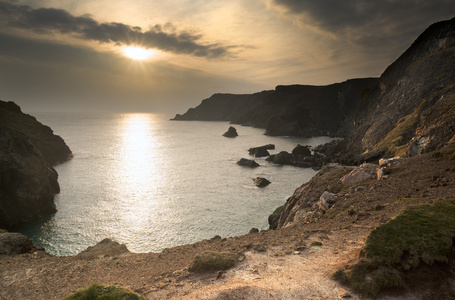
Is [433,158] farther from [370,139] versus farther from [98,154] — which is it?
[98,154]

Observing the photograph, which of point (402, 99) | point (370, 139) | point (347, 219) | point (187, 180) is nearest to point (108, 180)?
point (187, 180)

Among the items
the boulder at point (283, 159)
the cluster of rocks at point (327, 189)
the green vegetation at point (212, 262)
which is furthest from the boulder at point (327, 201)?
the boulder at point (283, 159)

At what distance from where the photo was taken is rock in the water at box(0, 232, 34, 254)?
67.1ft

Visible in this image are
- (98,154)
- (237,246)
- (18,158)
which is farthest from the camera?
(98,154)

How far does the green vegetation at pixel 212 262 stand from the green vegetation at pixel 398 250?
549cm

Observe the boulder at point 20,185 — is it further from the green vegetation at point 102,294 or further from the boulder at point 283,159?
the boulder at point 283,159

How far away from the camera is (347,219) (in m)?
16.8

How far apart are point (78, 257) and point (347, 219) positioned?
2212cm

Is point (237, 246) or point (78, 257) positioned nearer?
point (237, 246)

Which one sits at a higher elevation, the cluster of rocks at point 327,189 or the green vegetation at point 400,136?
the green vegetation at point 400,136

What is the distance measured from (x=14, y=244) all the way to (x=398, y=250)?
2848 centimetres

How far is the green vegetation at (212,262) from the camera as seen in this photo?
1303cm

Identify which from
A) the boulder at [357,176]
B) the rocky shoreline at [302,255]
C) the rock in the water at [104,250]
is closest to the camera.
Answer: the rocky shoreline at [302,255]

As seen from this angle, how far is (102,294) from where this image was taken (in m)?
8.53
